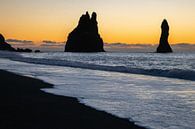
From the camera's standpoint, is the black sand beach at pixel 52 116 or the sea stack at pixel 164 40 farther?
the sea stack at pixel 164 40

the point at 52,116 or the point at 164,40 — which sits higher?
the point at 164,40

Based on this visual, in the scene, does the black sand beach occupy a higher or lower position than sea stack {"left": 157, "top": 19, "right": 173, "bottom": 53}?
lower

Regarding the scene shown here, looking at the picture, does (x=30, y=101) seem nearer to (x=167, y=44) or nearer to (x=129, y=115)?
(x=129, y=115)

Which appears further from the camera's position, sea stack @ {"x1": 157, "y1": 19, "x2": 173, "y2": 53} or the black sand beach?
sea stack @ {"x1": 157, "y1": 19, "x2": 173, "y2": 53}

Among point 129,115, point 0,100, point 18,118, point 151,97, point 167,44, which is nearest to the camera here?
point 18,118

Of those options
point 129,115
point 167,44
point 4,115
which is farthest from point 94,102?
point 167,44

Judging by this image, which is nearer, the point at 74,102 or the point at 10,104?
the point at 10,104

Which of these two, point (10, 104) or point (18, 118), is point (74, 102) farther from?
point (18, 118)

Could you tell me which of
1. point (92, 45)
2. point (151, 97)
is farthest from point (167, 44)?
point (151, 97)

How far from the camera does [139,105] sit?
1151 centimetres

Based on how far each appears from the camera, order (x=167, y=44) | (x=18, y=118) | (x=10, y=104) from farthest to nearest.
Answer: (x=167, y=44) → (x=10, y=104) → (x=18, y=118)

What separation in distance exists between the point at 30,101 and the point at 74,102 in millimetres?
1493

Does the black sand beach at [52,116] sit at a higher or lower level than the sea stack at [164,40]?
lower

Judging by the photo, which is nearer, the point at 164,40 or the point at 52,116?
the point at 52,116
